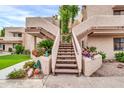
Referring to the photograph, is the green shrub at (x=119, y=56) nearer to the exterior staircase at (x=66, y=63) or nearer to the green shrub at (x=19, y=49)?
the exterior staircase at (x=66, y=63)

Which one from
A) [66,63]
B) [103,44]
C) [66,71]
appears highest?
[103,44]

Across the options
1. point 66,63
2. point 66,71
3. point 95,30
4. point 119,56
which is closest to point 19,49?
point 95,30

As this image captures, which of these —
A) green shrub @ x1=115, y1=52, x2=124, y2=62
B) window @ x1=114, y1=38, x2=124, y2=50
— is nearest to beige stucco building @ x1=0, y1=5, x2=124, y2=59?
window @ x1=114, y1=38, x2=124, y2=50

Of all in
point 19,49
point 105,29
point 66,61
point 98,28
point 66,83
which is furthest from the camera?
point 19,49

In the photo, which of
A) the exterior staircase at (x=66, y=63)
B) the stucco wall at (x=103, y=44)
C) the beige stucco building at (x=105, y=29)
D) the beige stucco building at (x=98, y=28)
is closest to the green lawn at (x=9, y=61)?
the beige stucco building at (x=98, y=28)

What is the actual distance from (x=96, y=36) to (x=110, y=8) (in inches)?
127

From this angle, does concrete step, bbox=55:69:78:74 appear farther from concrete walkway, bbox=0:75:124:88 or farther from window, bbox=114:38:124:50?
window, bbox=114:38:124:50

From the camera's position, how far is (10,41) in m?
35.4

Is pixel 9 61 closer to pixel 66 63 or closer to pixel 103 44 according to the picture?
pixel 66 63

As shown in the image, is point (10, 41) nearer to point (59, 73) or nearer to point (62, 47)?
point (62, 47)

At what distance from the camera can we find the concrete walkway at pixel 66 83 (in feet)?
23.8

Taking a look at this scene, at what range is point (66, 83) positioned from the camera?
25.3 feet

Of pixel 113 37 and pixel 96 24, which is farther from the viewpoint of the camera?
pixel 113 37
